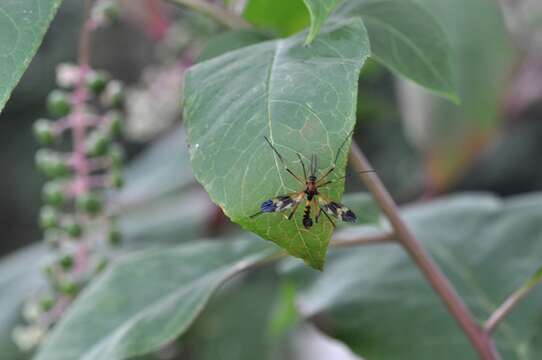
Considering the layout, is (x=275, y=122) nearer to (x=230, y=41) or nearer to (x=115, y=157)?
(x=230, y=41)

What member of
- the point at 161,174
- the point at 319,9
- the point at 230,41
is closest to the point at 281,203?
the point at 319,9

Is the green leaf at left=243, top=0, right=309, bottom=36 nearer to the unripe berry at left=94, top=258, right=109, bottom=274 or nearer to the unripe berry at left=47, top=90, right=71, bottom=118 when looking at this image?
the unripe berry at left=47, top=90, right=71, bottom=118

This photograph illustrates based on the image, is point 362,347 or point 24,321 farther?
point 24,321

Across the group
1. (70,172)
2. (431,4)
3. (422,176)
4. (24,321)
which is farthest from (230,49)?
(422,176)

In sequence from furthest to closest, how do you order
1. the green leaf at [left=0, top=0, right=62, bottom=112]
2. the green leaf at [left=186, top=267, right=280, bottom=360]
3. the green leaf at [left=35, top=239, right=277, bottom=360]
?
the green leaf at [left=186, top=267, right=280, bottom=360]
the green leaf at [left=35, top=239, right=277, bottom=360]
the green leaf at [left=0, top=0, right=62, bottom=112]

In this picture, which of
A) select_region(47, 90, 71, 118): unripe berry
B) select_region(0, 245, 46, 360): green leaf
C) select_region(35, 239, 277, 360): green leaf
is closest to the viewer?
select_region(35, 239, 277, 360): green leaf

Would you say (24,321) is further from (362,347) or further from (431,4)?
(431,4)

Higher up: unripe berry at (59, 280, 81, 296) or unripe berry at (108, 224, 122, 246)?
unripe berry at (108, 224, 122, 246)

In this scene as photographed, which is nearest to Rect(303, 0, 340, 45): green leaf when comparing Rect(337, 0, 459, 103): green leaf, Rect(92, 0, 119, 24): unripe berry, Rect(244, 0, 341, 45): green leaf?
Rect(337, 0, 459, 103): green leaf
